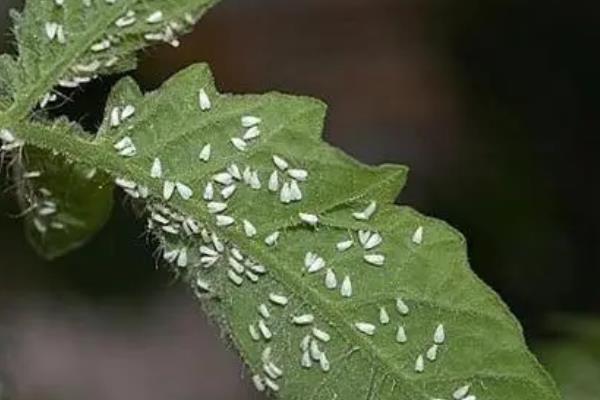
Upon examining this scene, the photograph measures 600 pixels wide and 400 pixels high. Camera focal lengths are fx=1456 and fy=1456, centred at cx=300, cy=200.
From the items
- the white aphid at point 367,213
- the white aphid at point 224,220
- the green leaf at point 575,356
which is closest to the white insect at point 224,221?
the white aphid at point 224,220

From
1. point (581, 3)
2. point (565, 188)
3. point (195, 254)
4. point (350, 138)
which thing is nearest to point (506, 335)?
point (195, 254)

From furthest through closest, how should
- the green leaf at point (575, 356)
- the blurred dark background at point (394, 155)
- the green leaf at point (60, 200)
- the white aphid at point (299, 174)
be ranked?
the blurred dark background at point (394, 155) → the green leaf at point (575, 356) → the green leaf at point (60, 200) → the white aphid at point (299, 174)

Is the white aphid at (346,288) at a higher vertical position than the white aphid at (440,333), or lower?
higher

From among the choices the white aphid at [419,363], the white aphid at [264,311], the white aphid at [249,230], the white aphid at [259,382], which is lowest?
the white aphid at [259,382]

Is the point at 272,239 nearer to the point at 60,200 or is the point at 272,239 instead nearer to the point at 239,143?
the point at 239,143

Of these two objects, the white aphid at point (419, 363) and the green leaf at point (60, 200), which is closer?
the white aphid at point (419, 363)

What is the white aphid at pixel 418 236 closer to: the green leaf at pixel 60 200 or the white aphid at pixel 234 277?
the white aphid at pixel 234 277
